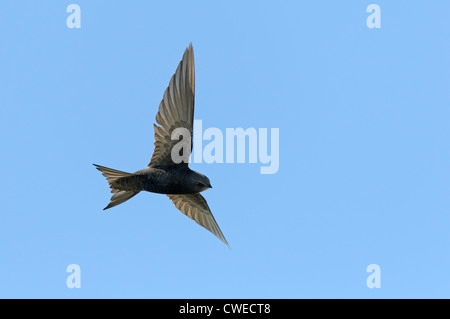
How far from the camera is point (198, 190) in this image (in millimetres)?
7840

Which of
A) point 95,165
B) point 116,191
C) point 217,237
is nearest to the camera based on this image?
point 95,165

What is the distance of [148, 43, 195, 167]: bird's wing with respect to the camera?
7605 millimetres

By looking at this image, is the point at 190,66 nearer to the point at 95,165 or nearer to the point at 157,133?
the point at 157,133

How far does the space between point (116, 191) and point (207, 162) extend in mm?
1089

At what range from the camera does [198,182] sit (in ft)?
25.5

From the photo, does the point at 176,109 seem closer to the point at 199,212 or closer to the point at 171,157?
the point at 171,157

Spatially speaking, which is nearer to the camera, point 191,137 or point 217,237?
point 191,137

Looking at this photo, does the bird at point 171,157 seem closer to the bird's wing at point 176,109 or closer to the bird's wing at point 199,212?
the bird's wing at point 176,109

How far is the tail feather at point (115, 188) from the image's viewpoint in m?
7.53

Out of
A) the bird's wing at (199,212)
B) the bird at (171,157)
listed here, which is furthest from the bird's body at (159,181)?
the bird's wing at (199,212)

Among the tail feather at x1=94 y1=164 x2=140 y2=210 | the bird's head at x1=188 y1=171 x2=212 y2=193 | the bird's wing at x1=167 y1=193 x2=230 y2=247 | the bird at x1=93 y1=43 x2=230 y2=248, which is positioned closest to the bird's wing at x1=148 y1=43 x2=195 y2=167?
the bird at x1=93 y1=43 x2=230 y2=248

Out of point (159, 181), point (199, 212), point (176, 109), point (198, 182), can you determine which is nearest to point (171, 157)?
point (159, 181)

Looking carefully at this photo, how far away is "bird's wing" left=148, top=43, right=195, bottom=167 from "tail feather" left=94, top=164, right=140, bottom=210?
0.45 meters
